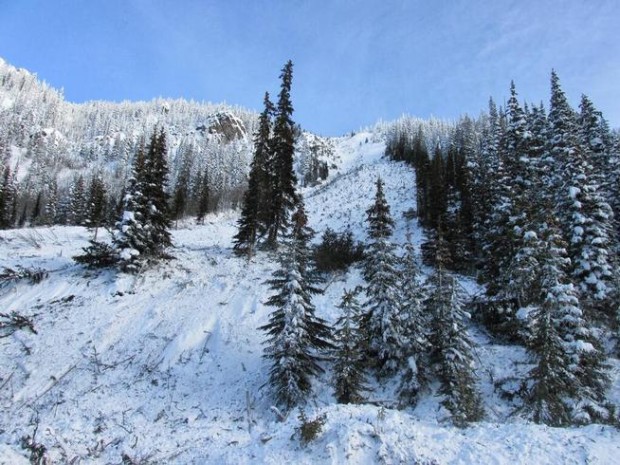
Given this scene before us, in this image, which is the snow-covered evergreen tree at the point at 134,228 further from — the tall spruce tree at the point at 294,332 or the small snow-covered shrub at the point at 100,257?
the tall spruce tree at the point at 294,332

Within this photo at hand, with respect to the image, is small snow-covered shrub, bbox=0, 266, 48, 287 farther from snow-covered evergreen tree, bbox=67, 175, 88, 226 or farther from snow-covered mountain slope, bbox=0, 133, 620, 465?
snow-covered evergreen tree, bbox=67, 175, 88, 226

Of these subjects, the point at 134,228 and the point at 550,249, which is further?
the point at 134,228

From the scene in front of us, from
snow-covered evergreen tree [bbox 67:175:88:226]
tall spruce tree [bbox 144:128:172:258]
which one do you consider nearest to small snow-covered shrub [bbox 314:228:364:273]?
tall spruce tree [bbox 144:128:172:258]

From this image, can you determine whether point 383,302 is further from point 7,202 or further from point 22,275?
point 7,202

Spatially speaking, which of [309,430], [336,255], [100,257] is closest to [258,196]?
[336,255]

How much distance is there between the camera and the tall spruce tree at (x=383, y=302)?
1695 cm

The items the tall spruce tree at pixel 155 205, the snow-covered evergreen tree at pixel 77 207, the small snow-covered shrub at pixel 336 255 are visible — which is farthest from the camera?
the snow-covered evergreen tree at pixel 77 207

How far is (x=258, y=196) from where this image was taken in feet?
103

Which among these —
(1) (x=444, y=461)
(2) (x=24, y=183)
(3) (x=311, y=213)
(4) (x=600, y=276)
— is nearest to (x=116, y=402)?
(1) (x=444, y=461)

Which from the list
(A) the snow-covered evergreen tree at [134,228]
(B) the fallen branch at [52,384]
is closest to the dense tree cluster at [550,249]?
(B) the fallen branch at [52,384]

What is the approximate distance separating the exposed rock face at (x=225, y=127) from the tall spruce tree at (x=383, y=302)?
182 metres

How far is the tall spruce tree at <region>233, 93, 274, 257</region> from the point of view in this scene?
31.3 metres

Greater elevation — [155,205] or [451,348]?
[155,205]

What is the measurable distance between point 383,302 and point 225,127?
191453mm
